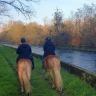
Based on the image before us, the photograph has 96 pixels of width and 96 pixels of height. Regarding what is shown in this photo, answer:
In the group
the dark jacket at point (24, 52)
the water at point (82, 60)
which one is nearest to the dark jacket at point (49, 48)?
the dark jacket at point (24, 52)

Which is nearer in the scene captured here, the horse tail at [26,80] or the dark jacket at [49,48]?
the horse tail at [26,80]

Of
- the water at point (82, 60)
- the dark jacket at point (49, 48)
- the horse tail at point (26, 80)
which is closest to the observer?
the horse tail at point (26, 80)

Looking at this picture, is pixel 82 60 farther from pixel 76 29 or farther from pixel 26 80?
pixel 76 29

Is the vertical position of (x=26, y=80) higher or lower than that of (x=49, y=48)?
lower

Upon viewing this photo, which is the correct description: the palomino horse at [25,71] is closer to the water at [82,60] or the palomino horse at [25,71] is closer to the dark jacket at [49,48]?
the dark jacket at [49,48]

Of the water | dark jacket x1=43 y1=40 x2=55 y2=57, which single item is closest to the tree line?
the water

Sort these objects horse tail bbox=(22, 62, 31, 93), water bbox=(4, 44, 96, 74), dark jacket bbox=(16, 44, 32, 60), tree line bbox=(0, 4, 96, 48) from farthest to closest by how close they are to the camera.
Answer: tree line bbox=(0, 4, 96, 48)
water bbox=(4, 44, 96, 74)
dark jacket bbox=(16, 44, 32, 60)
horse tail bbox=(22, 62, 31, 93)

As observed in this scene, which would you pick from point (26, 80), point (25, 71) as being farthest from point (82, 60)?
point (26, 80)

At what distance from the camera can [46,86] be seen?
12469 mm

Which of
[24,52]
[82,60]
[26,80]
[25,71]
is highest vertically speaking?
[24,52]

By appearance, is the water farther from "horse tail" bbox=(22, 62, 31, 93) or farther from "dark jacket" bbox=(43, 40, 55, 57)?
"horse tail" bbox=(22, 62, 31, 93)

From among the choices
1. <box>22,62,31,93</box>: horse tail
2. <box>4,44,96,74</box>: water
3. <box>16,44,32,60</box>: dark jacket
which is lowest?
<box>4,44,96,74</box>: water

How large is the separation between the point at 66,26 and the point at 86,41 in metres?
22.1

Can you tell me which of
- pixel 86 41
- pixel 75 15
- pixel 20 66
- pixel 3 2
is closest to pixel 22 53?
pixel 20 66
